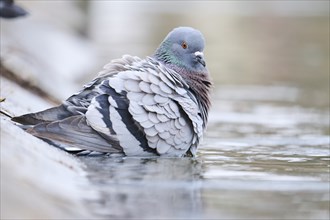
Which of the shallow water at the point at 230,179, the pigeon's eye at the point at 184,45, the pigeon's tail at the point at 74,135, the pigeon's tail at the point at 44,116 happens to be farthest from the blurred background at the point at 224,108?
the pigeon's eye at the point at 184,45

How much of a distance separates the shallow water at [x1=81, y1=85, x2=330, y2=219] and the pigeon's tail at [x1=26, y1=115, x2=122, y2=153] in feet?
0.38

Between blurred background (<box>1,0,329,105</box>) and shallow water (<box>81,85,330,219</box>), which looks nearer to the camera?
shallow water (<box>81,85,330,219</box>)

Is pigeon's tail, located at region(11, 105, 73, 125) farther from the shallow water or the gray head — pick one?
the gray head

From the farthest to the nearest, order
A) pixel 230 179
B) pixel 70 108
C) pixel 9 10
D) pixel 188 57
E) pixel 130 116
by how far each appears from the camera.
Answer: pixel 9 10 < pixel 188 57 < pixel 70 108 < pixel 130 116 < pixel 230 179

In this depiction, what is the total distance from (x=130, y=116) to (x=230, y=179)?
3.25ft

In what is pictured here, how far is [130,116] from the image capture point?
21.9ft

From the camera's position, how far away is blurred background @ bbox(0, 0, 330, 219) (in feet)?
17.4

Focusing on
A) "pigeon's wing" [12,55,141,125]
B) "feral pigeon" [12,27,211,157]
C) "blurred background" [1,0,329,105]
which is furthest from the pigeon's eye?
"blurred background" [1,0,329,105]

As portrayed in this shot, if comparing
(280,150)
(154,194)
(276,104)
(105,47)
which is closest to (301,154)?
(280,150)

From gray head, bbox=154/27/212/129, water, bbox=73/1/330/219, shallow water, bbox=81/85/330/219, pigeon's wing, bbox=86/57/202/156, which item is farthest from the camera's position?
gray head, bbox=154/27/212/129

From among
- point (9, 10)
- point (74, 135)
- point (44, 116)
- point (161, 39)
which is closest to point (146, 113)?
point (74, 135)

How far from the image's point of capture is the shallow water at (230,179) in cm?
504

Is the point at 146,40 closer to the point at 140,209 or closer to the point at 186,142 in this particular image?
the point at 186,142

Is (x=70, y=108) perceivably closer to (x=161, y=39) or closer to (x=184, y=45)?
(x=184, y=45)
